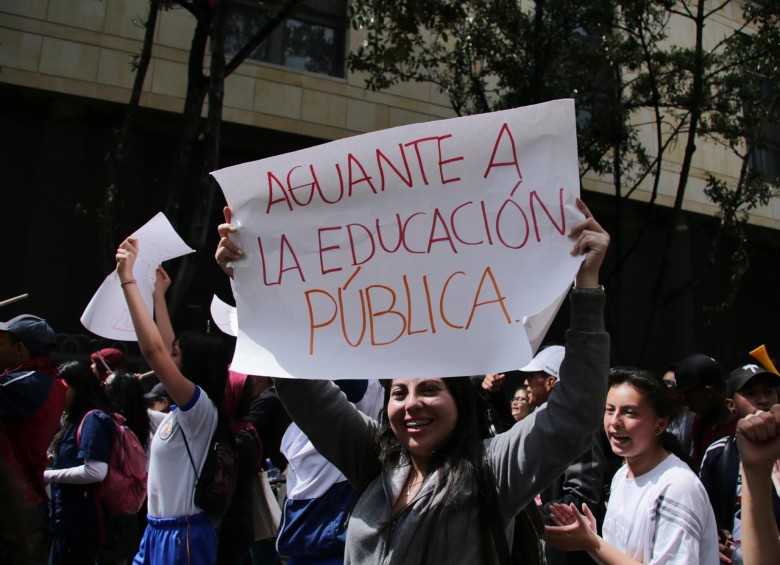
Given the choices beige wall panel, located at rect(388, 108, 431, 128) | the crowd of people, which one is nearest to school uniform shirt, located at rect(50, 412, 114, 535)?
the crowd of people

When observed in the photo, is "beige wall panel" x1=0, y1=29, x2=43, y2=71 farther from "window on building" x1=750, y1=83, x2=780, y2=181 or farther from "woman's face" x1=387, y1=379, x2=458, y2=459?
"window on building" x1=750, y1=83, x2=780, y2=181

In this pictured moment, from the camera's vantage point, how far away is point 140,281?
11.0ft

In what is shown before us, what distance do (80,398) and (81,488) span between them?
54 centimetres

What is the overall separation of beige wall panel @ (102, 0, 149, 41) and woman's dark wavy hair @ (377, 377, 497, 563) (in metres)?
9.81

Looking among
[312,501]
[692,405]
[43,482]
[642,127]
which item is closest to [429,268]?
[312,501]

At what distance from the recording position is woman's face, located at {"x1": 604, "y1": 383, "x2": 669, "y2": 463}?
2.59 m

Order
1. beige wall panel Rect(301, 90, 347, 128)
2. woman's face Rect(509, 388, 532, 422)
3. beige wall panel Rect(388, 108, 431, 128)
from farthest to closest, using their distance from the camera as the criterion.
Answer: beige wall panel Rect(388, 108, 431, 128) → beige wall panel Rect(301, 90, 347, 128) → woman's face Rect(509, 388, 532, 422)

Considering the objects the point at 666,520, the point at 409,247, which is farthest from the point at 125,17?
the point at 666,520

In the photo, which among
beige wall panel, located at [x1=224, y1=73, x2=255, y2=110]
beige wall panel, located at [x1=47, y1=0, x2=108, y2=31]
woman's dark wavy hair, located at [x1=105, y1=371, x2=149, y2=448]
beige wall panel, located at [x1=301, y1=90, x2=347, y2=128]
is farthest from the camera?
beige wall panel, located at [x1=301, y1=90, x2=347, y2=128]

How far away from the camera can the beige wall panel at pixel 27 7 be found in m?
9.62

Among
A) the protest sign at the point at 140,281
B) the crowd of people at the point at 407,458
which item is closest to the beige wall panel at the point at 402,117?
the crowd of people at the point at 407,458

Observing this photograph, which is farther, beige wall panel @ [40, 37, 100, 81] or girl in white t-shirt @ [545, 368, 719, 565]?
beige wall panel @ [40, 37, 100, 81]

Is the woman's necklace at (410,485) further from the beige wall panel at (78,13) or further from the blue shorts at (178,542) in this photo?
the beige wall panel at (78,13)

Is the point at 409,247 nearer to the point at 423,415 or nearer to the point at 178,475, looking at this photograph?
the point at 423,415
